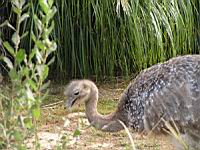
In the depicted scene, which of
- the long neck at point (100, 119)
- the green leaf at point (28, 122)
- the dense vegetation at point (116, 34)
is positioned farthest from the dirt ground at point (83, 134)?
the green leaf at point (28, 122)

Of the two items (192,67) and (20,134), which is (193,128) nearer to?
(192,67)

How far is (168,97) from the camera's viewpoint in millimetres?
4148

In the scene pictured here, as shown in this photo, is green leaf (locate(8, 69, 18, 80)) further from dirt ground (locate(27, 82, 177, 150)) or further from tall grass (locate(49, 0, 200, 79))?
tall grass (locate(49, 0, 200, 79))

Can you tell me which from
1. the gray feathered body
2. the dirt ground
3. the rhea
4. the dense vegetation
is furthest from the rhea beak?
the dense vegetation

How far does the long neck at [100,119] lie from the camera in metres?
4.69

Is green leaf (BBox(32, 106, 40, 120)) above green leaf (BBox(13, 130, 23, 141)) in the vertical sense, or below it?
above

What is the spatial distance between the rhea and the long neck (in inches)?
2.0

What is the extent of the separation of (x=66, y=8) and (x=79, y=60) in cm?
54

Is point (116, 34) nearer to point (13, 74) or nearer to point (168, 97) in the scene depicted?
point (168, 97)

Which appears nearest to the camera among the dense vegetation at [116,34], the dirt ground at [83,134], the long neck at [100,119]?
the long neck at [100,119]

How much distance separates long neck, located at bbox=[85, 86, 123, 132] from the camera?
4.69 m

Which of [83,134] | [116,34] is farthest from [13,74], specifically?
[116,34]

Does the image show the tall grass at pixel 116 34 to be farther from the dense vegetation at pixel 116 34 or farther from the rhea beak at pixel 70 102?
the rhea beak at pixel 70 102

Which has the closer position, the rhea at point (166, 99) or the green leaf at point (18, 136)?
the green leaf at point (18, 136)
